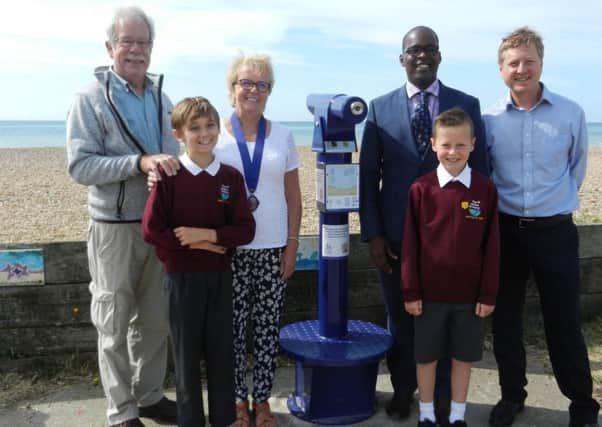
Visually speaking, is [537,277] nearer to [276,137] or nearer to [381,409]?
[381,409]

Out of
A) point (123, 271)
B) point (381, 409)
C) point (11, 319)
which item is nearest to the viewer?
point (123, 271)

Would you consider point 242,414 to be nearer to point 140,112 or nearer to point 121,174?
point 121,174

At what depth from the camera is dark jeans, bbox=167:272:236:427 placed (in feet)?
9.73

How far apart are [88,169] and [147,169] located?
0.31m

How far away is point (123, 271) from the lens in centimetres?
319

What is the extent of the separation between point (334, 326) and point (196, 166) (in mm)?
1320

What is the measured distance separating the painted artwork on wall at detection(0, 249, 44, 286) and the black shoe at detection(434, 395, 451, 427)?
2538 millimetres

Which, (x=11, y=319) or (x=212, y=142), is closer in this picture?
(x=212, y=142)

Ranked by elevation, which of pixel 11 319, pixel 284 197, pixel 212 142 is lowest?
pixel 11 319

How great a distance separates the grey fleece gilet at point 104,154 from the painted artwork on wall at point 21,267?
3.12ft

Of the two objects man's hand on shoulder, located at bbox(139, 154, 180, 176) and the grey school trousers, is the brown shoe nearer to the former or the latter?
the grey school trousers

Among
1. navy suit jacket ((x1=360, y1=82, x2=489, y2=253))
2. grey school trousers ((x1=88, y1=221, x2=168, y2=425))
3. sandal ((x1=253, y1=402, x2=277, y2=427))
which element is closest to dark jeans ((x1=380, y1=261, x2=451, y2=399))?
navy suit jacket ((x1=360, y1=82, x2=489, y2=253))

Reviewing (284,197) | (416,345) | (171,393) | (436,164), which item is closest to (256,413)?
(171,393)

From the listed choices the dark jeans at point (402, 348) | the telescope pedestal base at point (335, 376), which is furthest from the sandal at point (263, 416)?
the dark jeans at point (402, 348)
